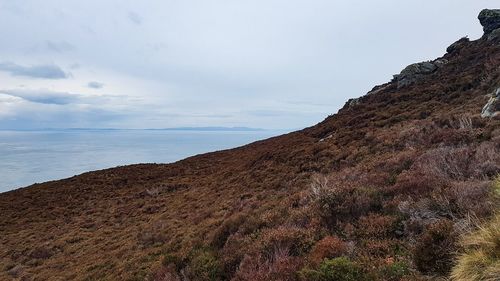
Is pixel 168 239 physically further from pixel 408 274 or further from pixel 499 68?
pixel 499 68

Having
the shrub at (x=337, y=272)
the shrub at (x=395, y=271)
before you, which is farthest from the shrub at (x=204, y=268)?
the shrub at (x=395, y=271)

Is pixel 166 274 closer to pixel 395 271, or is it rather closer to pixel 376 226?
pixel 376 226

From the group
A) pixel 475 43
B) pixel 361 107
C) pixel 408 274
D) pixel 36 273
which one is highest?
pixel 475 43

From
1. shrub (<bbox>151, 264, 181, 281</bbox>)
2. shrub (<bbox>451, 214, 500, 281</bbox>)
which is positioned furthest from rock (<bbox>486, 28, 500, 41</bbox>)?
shrub (<bbox>151, 264, 181, 281</bbox>)

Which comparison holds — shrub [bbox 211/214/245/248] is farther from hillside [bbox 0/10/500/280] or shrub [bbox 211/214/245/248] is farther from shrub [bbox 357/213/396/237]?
shrub [bbox 357/213/396/237]

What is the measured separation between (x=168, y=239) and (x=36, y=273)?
6104 mm

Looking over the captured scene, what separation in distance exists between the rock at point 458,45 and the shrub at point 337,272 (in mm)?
38433

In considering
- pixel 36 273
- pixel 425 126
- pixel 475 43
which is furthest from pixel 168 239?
pixel 475 43

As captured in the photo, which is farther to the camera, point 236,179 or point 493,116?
point 236,179

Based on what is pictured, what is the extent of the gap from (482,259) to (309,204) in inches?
202

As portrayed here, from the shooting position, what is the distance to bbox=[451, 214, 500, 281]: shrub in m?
3.61

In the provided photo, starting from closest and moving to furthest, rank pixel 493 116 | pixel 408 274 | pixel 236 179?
pixel 408 274, pixel 493 116, pixel 236 179

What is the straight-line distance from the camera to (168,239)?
44.8 ft

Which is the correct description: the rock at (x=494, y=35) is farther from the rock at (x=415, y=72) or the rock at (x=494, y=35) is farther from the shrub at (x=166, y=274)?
the shrub at (x=166, y=274)
